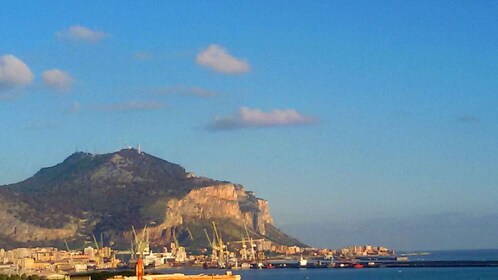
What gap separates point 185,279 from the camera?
369 feet

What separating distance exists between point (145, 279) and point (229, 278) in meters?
10.8

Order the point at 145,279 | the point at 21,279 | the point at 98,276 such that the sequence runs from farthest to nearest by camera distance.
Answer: the point at 98,276, the point at 21,279, the point at 145,279

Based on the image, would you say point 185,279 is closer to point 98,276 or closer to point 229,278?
point 229,278

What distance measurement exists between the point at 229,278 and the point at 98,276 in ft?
167

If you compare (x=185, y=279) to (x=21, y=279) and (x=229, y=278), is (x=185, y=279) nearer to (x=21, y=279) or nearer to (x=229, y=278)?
(x=229, y=278)

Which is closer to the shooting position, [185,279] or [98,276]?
[185,279]

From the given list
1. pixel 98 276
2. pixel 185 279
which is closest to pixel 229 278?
pixel 185 279

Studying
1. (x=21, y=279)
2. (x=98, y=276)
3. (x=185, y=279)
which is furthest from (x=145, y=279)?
(x=98, y=276)

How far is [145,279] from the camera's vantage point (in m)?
106

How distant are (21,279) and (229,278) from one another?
106 ft

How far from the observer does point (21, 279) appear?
413ft

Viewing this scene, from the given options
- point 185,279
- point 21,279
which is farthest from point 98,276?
point 185,279

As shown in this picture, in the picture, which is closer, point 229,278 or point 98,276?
point 229,278

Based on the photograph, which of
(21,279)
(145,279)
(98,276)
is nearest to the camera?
(145,279)
